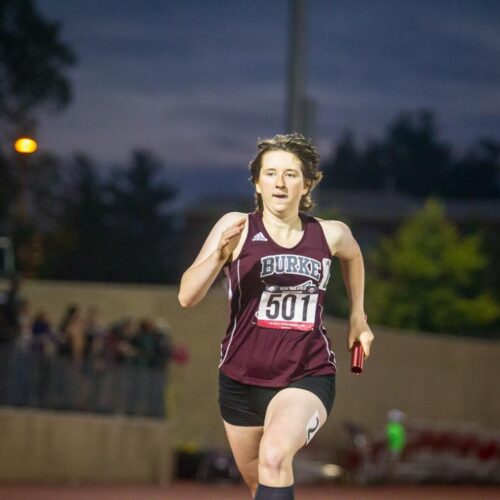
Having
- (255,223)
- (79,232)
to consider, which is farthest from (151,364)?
(79,232)

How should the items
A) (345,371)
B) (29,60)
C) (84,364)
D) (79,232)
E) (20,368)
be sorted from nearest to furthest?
(20,368), (84,364), (345,371), (29,60), (79,232)

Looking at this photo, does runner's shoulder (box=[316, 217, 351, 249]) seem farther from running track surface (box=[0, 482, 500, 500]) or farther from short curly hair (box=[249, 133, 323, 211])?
running track surface (box=[0, 482, 500, 500])

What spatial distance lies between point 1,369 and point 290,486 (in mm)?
13333

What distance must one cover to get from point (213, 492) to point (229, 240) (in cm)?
1414

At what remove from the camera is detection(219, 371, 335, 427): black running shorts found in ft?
24.2

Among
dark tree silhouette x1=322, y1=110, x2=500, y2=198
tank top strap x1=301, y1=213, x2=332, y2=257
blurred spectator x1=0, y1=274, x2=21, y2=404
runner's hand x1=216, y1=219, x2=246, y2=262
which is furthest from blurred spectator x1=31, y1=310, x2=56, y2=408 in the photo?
dark tree silhouette x1=322, y1=110, x2=500, y2=198

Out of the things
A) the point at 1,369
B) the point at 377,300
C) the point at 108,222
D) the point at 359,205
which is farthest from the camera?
the point at 359,205

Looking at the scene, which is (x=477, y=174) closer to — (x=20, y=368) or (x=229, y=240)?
(x=20, y=368)

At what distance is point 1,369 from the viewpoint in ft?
65.4

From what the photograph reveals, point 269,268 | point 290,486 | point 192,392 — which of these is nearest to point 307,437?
point 290,486

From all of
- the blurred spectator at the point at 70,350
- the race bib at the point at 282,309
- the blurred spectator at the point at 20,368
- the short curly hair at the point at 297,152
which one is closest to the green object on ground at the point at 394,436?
the blurred spectator at the point at 70,350

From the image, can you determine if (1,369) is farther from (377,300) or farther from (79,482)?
(377,300)

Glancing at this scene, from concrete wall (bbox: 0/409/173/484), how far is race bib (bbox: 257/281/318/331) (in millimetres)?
13257

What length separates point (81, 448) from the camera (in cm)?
2102
